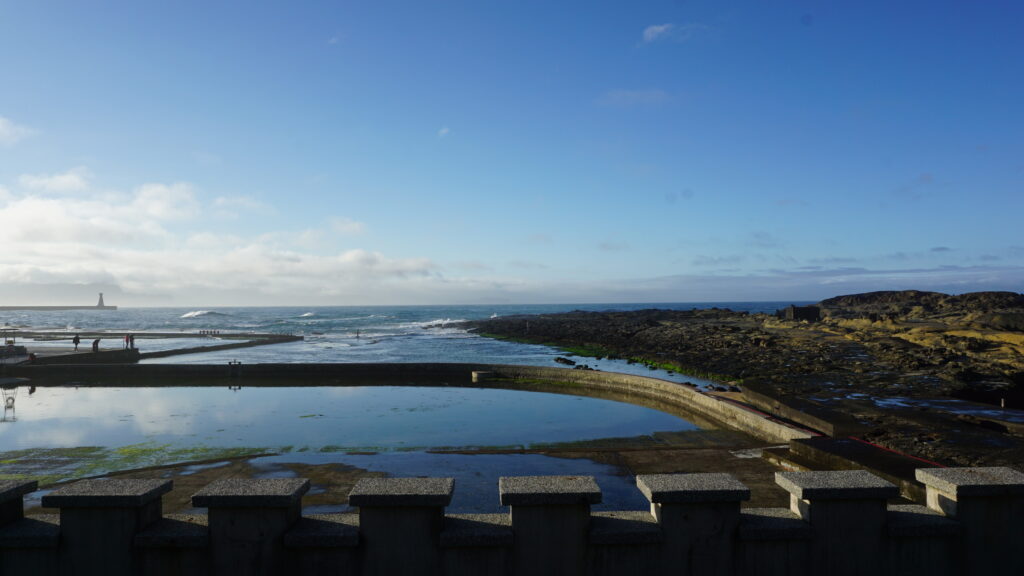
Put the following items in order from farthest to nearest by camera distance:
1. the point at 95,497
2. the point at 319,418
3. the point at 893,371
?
the point at 893,371 → the point at 319,418 → the point at 95,497

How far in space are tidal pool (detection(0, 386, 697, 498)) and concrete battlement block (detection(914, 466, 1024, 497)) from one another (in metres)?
5.60

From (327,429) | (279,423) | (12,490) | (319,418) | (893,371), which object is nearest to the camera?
(12,490)

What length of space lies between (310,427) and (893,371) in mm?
19984

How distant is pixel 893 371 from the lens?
818 inches

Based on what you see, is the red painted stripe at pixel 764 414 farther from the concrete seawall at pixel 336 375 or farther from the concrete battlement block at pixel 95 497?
the concrete battlement block at pixel 95 497

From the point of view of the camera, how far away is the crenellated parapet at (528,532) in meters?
2.59

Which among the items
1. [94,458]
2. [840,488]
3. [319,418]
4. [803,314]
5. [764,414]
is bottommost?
[319,418]

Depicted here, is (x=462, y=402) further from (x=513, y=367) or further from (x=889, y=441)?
(x=889, y=441)

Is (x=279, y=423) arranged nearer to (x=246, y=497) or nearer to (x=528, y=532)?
(x=246, y=497)

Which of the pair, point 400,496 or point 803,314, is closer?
point 400,496

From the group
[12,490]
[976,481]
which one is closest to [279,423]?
[12,490]

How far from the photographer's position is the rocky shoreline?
1020 centimetres

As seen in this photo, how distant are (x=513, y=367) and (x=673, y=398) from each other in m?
8.31

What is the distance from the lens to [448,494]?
2.62 metres
